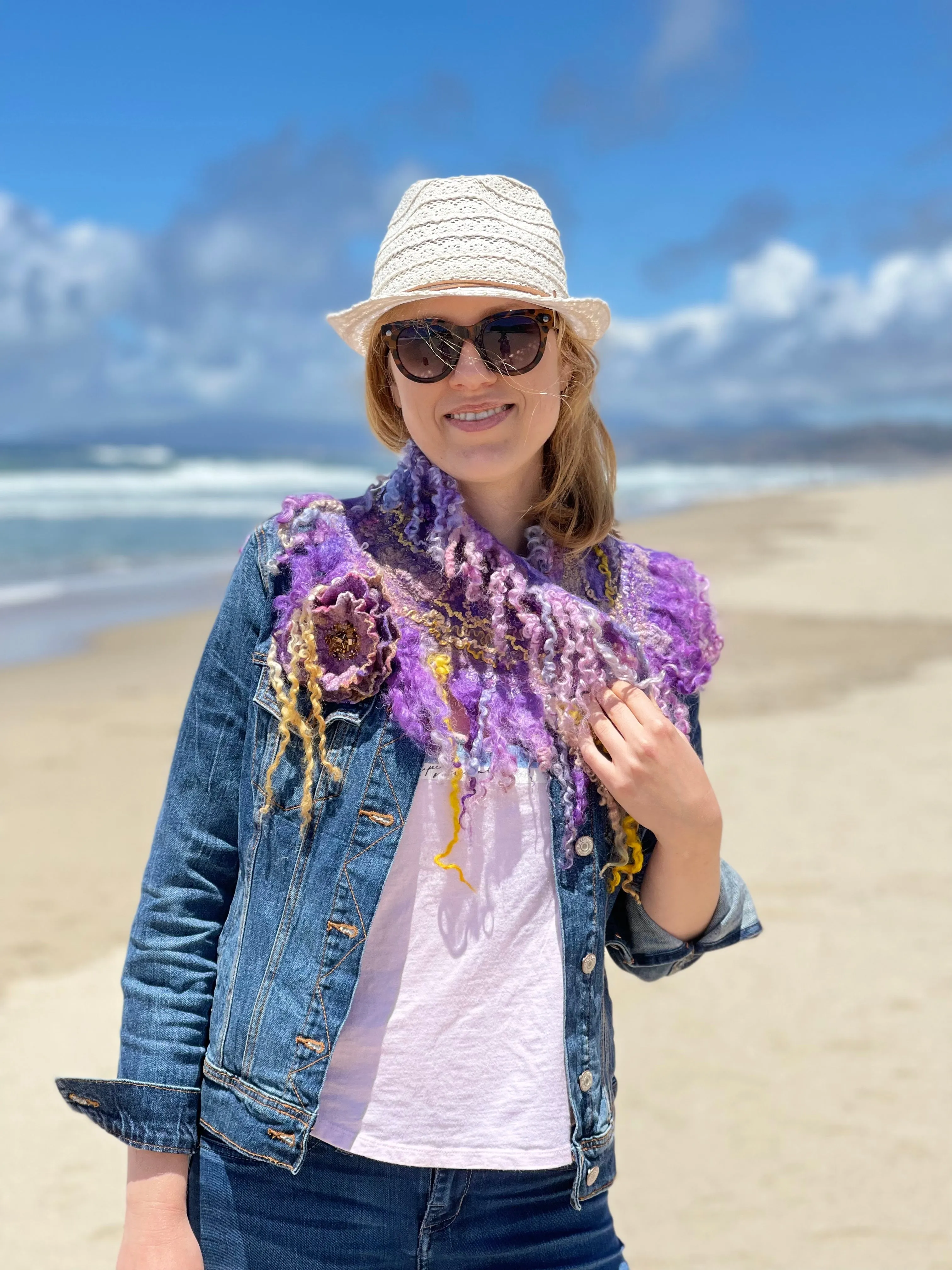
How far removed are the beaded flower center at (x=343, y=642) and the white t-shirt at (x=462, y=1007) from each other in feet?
0.61

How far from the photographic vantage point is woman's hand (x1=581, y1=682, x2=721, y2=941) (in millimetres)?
1546

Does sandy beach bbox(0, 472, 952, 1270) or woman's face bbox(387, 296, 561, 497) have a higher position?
woman's face bbox(387, 296, 561, 497)

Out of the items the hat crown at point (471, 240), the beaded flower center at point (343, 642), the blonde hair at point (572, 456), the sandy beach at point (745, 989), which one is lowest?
the sandy beach at point (745, 989)

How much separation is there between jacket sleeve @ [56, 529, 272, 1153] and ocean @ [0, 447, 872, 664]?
6.92m

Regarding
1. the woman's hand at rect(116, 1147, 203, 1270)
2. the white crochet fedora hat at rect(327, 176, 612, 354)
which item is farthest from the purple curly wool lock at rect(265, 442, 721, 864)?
the woman's hand at rect(116, 1147, 203, 1270)

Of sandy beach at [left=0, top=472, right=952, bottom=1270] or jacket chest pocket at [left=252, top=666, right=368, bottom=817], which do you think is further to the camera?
sandy beach at [left=0, top=472, right=952, bottom=1270]

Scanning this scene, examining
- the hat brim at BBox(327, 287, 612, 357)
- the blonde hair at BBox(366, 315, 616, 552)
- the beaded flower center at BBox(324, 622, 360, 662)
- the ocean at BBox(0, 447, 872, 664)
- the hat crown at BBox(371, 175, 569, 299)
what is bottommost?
the beaded flower center at BBox(324, 622, 360, 662)

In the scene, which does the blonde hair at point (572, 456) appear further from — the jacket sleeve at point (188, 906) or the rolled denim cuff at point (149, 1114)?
the rolled denim cuff at point (149, 1114)

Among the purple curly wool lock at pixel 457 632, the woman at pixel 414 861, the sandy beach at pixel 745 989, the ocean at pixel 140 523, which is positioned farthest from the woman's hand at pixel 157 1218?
the ocean at pixel 140 523

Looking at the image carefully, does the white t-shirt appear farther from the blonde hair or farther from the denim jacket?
the blonde hair

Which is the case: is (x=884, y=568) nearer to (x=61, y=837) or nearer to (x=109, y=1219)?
(x=61, y=837)

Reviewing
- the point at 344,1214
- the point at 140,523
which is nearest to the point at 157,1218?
the point at 344,1214

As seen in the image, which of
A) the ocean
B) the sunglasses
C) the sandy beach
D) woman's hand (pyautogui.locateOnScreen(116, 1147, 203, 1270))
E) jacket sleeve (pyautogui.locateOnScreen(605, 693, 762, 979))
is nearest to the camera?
woman's hand (pyautogui.locateOnScreen(116, 1147, 203, 1270))

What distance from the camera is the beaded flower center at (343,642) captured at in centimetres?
153
